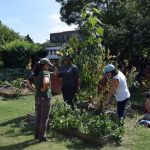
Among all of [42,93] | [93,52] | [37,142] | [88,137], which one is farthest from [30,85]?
[93,52]

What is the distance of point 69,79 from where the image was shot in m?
11.1

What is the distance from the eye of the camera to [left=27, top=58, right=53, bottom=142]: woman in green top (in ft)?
29.5

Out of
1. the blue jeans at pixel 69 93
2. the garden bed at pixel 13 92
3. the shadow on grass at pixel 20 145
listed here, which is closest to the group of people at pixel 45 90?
the shadow on grass at pixel 20 145

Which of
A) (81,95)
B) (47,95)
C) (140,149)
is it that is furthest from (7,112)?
(140,149)

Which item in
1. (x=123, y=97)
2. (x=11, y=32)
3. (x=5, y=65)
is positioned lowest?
(x=123, y=97)

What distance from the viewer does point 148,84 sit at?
16094 millimetres

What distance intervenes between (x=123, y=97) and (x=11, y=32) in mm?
34507

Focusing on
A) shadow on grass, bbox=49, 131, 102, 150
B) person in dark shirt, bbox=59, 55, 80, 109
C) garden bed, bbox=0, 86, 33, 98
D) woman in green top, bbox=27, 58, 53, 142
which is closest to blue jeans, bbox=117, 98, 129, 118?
shadow on grass, bbox=49, 131, 102, 150

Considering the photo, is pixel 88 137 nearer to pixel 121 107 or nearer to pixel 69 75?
pixel 121 107

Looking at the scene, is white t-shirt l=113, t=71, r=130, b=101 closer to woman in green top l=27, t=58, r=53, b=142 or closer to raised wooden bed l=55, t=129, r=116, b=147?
raised wooden bed l=55, t=129, r=116, b=147

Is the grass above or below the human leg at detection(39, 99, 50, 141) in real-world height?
below

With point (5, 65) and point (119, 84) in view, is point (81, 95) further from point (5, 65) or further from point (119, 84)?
point (5, 65)

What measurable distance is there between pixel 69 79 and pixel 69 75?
11 centimetres

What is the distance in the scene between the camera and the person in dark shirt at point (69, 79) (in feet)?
36.4
